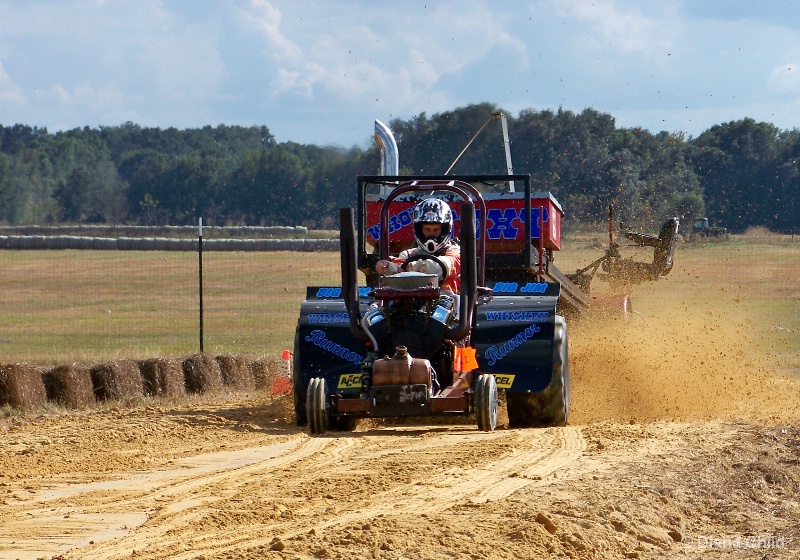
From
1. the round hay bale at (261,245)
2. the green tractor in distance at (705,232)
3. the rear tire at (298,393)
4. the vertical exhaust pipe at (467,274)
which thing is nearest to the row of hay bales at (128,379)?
the rear tire at (298,393)

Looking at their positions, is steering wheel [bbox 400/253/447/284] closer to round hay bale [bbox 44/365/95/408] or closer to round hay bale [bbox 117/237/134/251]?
round hay bale [bbox 44/365/95/408]

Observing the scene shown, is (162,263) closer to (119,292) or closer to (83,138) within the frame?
(119,292)

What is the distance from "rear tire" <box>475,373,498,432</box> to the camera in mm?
9133

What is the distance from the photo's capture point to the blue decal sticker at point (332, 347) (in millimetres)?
9922

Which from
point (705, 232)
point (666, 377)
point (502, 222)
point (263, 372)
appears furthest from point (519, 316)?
point (705, 232)

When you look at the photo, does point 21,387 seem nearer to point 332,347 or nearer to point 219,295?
point 332,347

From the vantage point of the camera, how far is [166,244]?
1278 inches

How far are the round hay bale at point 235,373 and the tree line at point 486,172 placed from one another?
9.13 metres

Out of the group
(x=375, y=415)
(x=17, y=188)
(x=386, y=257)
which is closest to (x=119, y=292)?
(x=386, y=257)

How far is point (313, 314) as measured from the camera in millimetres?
10227

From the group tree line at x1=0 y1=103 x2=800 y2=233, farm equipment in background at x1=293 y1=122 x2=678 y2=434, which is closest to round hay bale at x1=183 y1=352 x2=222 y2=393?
farm equipment in background at x1=293 y1=122 x2=678 y2=434

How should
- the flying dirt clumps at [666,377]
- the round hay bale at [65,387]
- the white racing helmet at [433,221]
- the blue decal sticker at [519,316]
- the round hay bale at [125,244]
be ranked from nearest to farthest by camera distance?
the blue decal sticker at [519,316]
the white racing helmet at [433,221]
the flying dirt clumps at [666,377]
the round hay bale at [65,387]
the round hay bale at [125,244]

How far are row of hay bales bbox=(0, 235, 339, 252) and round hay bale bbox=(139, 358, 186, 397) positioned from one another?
46.1 feet

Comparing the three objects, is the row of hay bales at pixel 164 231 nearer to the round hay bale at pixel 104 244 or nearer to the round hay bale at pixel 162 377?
the round hay bale at pixel 104 244
